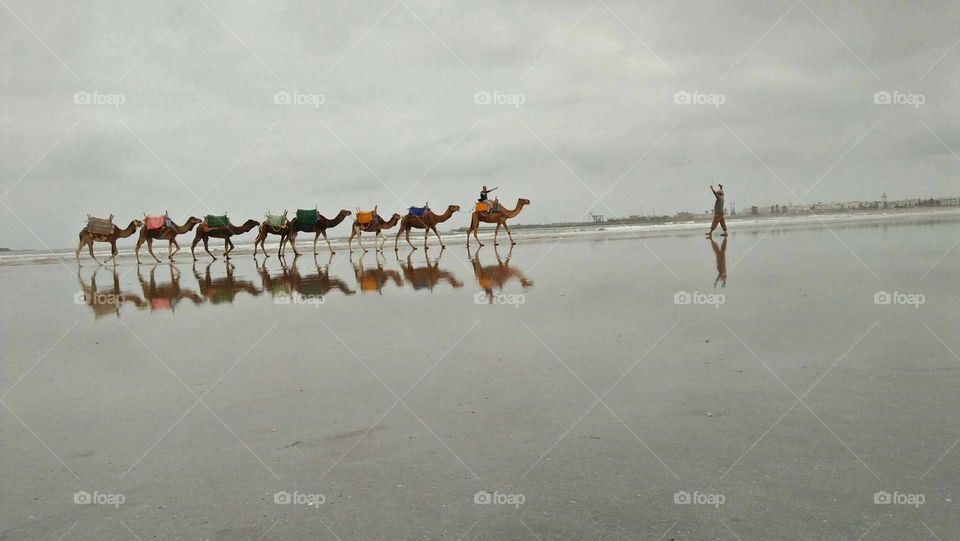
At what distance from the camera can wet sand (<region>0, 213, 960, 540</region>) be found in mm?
2756

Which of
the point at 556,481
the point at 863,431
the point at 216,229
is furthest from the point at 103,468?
the point at 216,229

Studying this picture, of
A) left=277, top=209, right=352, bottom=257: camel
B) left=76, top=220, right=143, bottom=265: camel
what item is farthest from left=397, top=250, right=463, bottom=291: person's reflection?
left=76, top=220, right=143, bottom=265: camel

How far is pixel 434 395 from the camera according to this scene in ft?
14.9

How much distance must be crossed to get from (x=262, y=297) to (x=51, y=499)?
8434 mm

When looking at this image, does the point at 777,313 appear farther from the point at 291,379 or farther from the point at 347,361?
the point at 291,379

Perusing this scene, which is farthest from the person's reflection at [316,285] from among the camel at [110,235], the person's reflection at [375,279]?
the camel at [110,235]
